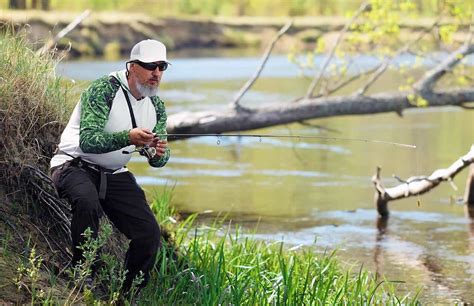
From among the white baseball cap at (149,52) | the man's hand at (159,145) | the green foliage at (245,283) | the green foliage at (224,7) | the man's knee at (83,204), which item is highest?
the green foliage at (224,7)

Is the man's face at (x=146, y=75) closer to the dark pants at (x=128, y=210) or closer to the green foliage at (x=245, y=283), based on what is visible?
the dark pants at (x=128, y=210)

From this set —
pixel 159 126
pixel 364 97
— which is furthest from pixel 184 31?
pixel 159 126

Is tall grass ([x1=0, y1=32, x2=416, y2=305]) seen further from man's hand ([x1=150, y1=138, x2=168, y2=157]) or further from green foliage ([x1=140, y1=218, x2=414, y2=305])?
man's hand ([x1=150, y1=138, x2=168, y2=157])

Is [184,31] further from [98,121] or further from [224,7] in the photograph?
[98,121]

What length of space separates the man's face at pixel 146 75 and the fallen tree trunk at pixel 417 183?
18.7 ft

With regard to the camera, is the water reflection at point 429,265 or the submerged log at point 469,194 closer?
the water reflection at point 429,265

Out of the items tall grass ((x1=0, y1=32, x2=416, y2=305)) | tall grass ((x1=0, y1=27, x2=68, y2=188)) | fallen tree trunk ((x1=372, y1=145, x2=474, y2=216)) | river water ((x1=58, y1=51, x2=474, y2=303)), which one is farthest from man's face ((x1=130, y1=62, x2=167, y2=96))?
fallen tree trunk ((x1=372, y1=145, x2=474, y2=216))

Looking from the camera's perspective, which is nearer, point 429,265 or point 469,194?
point 429,265

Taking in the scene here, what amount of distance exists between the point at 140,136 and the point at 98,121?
11.1 inches

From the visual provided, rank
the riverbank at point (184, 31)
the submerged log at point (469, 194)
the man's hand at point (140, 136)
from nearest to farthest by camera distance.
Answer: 1. the man's hand at point (140, 136)
2. the submerged log at point (469, 194)
3. the riverbank at point (184, 31)

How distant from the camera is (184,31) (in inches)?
2068

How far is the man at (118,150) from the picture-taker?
644cm

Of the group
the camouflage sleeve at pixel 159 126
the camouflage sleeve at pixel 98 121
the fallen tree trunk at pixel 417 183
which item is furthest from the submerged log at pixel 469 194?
the camouflage sleeve at pixel 98 121

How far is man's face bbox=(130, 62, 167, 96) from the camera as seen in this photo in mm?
6559
